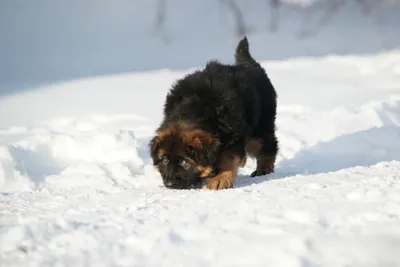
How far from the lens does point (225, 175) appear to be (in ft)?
12.7

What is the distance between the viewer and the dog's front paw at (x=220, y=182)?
3.82m

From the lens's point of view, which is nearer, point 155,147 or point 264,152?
point 155,147

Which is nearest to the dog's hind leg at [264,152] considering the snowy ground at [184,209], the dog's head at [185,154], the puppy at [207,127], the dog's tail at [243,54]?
the puppy at [207,127]

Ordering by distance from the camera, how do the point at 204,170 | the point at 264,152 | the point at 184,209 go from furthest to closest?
the point at 264,152 → the point at 204,170 → the point at 184,209

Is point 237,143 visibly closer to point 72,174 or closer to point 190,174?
point 190,174

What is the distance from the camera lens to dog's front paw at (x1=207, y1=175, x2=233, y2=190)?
3.82 m

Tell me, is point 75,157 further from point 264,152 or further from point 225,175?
point 225,175

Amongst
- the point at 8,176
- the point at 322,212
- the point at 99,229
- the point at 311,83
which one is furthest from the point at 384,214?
the point at 311,83

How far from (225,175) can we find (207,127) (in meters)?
0.43

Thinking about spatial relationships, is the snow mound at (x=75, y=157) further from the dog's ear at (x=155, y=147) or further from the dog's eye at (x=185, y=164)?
the dog's eye at (x=185, y=164)

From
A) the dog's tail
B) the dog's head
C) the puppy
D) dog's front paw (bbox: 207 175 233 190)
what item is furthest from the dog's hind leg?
the dog's head

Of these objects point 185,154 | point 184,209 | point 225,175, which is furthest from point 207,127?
point 184,209

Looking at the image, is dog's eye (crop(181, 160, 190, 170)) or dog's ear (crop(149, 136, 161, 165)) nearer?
dog's eye (crop(181, 160, 190, 170))

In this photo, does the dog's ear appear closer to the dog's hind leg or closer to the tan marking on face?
the tan marking on face
